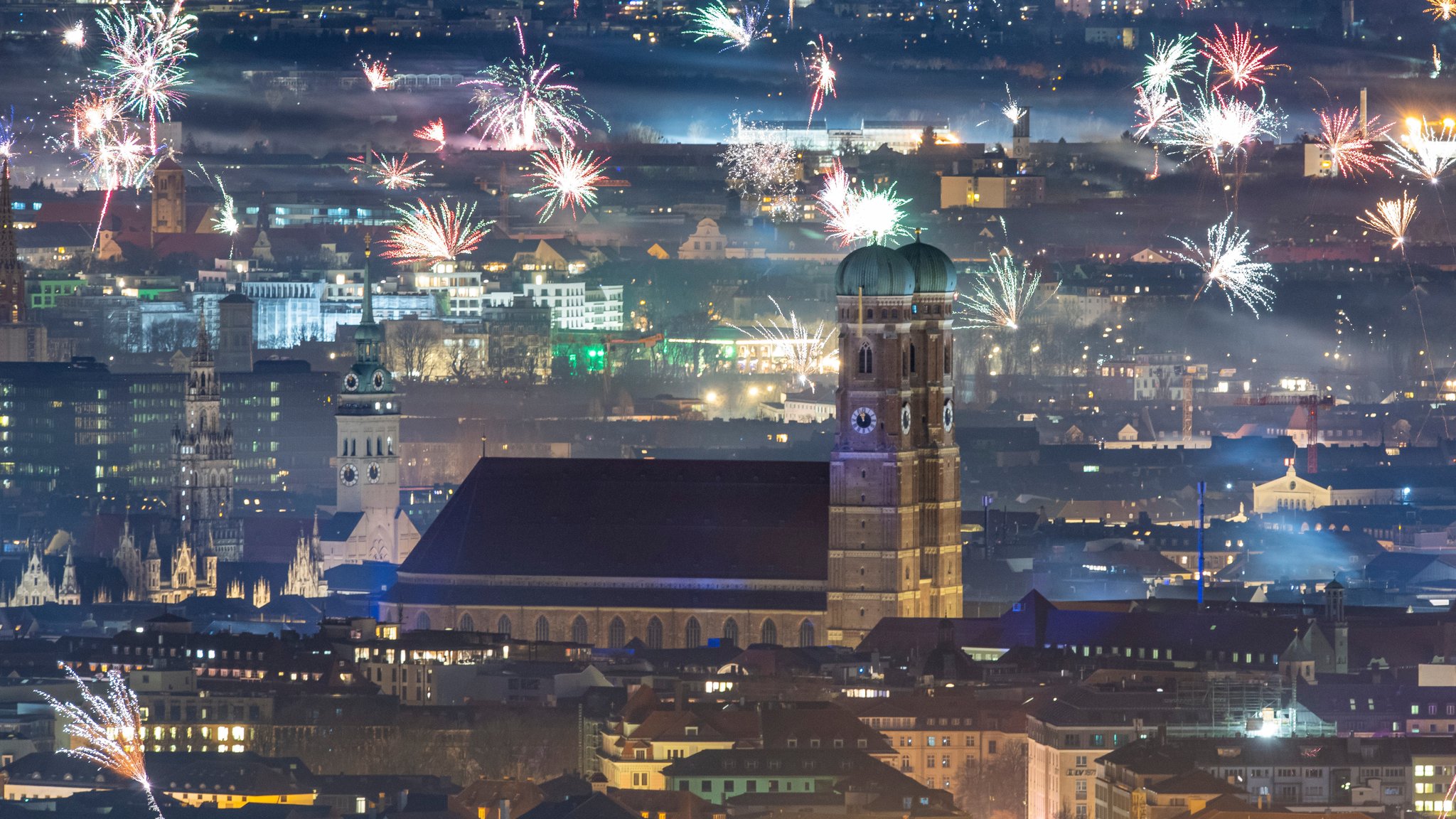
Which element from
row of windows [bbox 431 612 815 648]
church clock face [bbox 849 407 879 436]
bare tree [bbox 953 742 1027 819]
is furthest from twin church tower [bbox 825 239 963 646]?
bare tree [bbox 953 742 1027 819]

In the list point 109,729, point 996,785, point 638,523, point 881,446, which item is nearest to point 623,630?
point 638,523

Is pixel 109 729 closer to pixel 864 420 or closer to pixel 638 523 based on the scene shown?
pixel 638 523

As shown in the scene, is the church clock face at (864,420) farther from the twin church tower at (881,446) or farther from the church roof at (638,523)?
the church roof at (638,523)

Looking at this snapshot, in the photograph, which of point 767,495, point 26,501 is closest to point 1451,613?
point 767,495

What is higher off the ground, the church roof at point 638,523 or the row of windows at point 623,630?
the church roof at point 638,523

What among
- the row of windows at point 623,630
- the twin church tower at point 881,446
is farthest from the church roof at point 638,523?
the twin church tower at point 881,446
